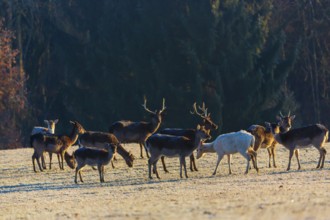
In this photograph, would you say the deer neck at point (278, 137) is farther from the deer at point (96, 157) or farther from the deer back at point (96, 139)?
the deer back at point (96, 139)

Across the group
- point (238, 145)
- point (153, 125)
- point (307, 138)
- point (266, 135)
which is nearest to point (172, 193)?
point (238, 145)

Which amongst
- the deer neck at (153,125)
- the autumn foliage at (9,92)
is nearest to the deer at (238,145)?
the deer neck at (153,125)

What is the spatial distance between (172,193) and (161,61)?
26.6 m

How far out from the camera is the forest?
146 feet

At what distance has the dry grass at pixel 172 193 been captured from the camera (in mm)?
15445

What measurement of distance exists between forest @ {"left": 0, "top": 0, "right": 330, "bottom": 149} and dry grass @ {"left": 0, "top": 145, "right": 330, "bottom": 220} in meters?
16.8

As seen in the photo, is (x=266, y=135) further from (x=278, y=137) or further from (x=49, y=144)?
(x=49, y=144)

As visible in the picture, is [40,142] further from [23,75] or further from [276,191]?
[23,75]

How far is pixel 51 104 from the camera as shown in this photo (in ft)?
176

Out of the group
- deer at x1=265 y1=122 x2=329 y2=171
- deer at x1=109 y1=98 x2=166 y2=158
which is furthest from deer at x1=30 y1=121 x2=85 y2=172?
deer at x1=265 y1=122 x2=329 y2=171

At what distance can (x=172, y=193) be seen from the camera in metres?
19.3

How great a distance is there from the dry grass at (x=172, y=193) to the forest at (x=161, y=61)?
55.0ft

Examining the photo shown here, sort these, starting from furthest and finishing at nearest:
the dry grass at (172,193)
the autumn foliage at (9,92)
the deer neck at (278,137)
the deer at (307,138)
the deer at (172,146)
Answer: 1. the autumn foliage at (9,92)
2. the deer neck at (278,137)
3. the deer at (307,138)
4. the deer at (172,146)
5. the dry grass at (172,193)

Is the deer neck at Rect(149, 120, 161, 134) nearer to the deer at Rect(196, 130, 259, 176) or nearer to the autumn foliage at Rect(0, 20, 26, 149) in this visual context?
the deer at Rect(196, 130, 259, 176)
